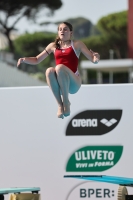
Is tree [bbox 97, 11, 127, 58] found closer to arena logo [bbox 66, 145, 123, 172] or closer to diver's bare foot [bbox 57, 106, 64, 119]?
arena logo [bbox 66, 145, 123, 172]

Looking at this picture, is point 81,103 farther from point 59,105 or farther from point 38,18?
point 38,18

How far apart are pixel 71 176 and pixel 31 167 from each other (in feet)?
1.16

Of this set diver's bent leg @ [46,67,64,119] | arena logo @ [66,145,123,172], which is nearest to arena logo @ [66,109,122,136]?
arena logo @ [66,145,123,172]

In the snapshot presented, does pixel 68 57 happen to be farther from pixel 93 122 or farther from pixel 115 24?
pixel 115 24

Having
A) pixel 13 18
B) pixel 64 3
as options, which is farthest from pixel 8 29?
pixel 64 3

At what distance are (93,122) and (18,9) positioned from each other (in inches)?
1716

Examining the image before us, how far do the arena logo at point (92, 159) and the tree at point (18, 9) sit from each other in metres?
41.1

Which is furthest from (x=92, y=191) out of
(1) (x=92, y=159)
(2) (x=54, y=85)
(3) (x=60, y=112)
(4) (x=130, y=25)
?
(4) (x=130, y=25)

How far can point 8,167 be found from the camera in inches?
204

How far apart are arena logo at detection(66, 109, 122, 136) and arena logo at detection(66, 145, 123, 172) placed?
0.14m

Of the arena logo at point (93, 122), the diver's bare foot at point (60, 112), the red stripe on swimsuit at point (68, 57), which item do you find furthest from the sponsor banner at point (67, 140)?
the red stripe on swimsuit at point (68, 57)

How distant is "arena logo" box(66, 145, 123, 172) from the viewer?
512cm

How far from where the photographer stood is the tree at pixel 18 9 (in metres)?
46.2

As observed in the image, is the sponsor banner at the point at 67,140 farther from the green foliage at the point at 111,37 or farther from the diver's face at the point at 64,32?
the green foliage at the point at 111,37
